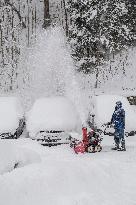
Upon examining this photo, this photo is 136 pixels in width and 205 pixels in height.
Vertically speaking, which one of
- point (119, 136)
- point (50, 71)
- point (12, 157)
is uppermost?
point (50, 71)

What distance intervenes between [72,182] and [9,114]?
6.66 metres

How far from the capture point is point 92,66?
33.3 m

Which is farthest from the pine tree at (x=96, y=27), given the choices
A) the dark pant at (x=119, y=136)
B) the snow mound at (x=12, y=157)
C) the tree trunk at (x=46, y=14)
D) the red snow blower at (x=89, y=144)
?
the snow mound at (x=12, y=157)

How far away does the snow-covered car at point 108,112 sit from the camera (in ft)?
59.7

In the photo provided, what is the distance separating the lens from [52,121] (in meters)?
17.0

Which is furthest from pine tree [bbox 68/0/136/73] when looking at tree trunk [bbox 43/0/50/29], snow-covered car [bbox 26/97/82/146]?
snow-covered car [bbox 26/97/82/146]

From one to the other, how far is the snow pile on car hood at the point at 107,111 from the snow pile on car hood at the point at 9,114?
9.44 ft

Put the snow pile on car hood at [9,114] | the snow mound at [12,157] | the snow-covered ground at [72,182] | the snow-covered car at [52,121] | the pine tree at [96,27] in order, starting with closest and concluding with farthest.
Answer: the snow mound at [12,157] < the snow-covered ground at [72,182] < the snow-covered car at [52,121] < the snow pile on car hood at [9,114] < the pine tree at [96,27]

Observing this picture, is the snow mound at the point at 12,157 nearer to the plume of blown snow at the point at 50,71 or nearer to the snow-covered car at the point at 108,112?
the snow-covered car at the point at 108,112

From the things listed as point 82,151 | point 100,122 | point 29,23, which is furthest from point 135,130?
point 29,23

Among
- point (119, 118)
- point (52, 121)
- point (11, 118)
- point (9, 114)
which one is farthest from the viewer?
point (9, 114)

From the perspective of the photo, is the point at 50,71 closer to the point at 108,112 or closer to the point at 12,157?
the point at 108,112

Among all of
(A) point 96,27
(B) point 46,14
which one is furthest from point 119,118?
(B) point 46,14

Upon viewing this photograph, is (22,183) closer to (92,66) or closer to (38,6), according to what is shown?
(92,66)
